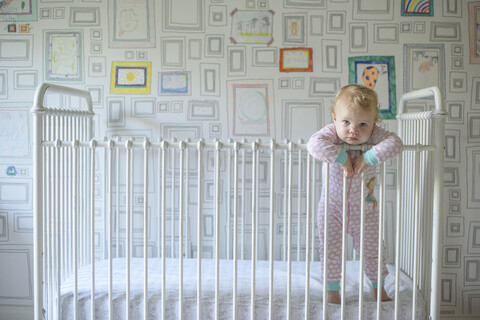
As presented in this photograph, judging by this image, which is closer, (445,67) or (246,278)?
(246,278)

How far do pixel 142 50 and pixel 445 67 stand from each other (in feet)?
4.85

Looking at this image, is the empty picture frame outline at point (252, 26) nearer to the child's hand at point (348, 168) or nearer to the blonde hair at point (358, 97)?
the blonde hair at point (358, 97)

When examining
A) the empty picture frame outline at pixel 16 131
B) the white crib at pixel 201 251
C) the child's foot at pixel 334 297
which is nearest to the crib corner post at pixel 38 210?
the white crib at pixel 201 251

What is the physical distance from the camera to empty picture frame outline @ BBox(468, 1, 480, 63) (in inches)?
84.9

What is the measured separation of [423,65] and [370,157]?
0.99 m

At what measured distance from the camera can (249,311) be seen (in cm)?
159

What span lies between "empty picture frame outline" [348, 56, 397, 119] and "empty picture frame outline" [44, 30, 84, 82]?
1.33 m

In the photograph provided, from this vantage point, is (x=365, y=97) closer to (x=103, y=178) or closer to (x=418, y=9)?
(x=418, y=9)

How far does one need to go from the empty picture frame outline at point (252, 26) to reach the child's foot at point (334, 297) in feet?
3.99

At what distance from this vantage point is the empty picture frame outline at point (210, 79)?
221 centimetres

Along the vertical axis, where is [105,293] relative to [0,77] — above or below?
below

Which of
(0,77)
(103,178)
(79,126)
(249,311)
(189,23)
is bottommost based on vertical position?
(249,311)

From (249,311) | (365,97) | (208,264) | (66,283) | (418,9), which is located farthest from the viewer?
(418,9)

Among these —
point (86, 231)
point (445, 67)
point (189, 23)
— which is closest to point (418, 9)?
point (445, 67)
